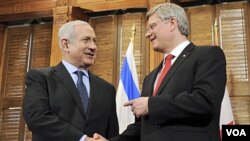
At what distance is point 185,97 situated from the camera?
198cm

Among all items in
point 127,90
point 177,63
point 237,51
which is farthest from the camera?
point 237,51

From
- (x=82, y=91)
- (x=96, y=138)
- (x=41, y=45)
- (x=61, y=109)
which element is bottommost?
(x=96, y=138)

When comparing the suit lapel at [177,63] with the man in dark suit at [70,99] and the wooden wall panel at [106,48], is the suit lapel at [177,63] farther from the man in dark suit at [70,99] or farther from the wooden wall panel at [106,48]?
the wooden wall panel at [106,48]

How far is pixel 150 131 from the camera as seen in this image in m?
2.14

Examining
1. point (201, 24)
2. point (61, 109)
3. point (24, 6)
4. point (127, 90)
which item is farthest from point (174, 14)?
point (24, 6)

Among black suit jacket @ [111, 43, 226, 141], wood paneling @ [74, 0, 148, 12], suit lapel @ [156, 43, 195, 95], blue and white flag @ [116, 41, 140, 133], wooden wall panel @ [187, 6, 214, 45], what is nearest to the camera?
black suit jacket @ [111, 43, 226, 141]

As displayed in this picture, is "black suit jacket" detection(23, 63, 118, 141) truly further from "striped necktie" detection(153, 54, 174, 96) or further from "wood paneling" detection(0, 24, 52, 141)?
"wood paneling" detection(0, 24, 52, 141)

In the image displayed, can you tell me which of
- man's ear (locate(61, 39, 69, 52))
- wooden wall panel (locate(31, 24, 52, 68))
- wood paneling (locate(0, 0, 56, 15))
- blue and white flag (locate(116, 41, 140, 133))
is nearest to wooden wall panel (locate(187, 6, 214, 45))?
blue and white flag (locate(116, 41, 140, 133))

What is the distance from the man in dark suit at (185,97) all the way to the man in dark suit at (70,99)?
394 mm

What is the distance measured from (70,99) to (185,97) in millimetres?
767

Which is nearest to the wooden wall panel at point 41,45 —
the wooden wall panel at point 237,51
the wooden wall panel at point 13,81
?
the wooden wall panel at point 13,81

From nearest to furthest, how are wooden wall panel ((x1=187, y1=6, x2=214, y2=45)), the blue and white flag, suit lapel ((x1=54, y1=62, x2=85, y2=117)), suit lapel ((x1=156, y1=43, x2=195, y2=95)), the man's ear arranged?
suit lapel ((x1=156, y1=43, x2=195, y2=95)) → suit lapel ((x1=54, y1=62, x2=85, y2=117)) → the man's ear → the blue and white flag → wooden wall panel ((x1=187, y1=6, x2=214, y2=45))

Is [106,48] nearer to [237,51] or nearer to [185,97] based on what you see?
[237,51]

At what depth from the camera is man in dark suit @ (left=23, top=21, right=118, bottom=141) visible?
2.31 meters
